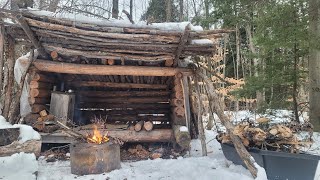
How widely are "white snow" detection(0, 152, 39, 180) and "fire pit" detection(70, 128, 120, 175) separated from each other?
686 millimetres

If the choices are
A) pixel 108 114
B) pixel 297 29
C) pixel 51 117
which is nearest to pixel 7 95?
pixel 51 117

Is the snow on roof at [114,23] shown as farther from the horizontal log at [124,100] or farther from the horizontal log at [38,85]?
the horizontal log at [124,100]

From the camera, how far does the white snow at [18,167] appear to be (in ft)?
15.1

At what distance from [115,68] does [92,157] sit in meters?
2.22

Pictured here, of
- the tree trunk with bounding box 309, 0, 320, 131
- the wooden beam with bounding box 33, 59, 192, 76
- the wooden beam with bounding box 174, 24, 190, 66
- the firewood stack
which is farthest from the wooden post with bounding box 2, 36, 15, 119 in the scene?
the tree trunk with bounding box 309, 0, 320, 131

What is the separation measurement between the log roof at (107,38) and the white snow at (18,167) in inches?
93.2

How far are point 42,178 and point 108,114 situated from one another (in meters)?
3.98

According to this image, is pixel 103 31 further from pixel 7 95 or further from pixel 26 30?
pixel 7 95

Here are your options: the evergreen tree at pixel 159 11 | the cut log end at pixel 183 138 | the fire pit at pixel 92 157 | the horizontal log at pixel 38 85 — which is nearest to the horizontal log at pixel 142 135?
the cut log end at pixel 183 138

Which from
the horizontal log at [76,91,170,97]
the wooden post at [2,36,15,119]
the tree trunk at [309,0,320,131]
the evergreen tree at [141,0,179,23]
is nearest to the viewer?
the wooden post at [2,36,15,119]

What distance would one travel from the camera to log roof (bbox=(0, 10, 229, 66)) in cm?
572

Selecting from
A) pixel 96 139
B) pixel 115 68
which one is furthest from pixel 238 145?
pixel 115 68

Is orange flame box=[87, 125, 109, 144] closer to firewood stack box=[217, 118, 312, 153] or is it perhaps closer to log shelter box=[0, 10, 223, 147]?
log shelter box=[0, 10, 223, 147]

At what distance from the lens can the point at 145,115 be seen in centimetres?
902
